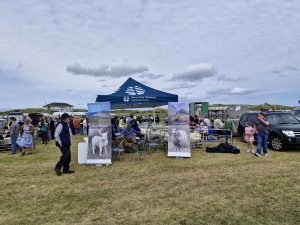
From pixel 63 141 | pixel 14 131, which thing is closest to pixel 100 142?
pixel 63 141

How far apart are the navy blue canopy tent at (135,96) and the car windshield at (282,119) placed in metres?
4.69

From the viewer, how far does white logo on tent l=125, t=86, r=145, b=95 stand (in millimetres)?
12138

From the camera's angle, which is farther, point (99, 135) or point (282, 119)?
point (282, 119)

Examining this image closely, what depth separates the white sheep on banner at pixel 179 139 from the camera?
11.1 meters

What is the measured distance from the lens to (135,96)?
40.1 ft

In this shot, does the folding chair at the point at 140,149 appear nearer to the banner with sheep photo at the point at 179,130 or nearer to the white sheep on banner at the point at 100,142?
the banner with sheep photo at the point at 179,130

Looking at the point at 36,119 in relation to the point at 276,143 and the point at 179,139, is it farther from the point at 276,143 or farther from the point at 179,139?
the point at 276,143

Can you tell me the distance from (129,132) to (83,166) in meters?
3.02

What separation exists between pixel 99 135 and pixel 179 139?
3.14 m

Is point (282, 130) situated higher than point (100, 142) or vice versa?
point (282, 130)

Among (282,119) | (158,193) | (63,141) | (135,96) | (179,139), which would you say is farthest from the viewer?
(282,119)

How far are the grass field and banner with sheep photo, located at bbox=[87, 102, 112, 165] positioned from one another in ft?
1.43

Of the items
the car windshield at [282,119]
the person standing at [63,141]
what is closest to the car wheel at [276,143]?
the car windshield at [282,119]

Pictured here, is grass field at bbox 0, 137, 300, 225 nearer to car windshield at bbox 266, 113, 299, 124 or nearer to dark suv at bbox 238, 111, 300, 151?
dark suv at bbox 238, 111, 300, 151
